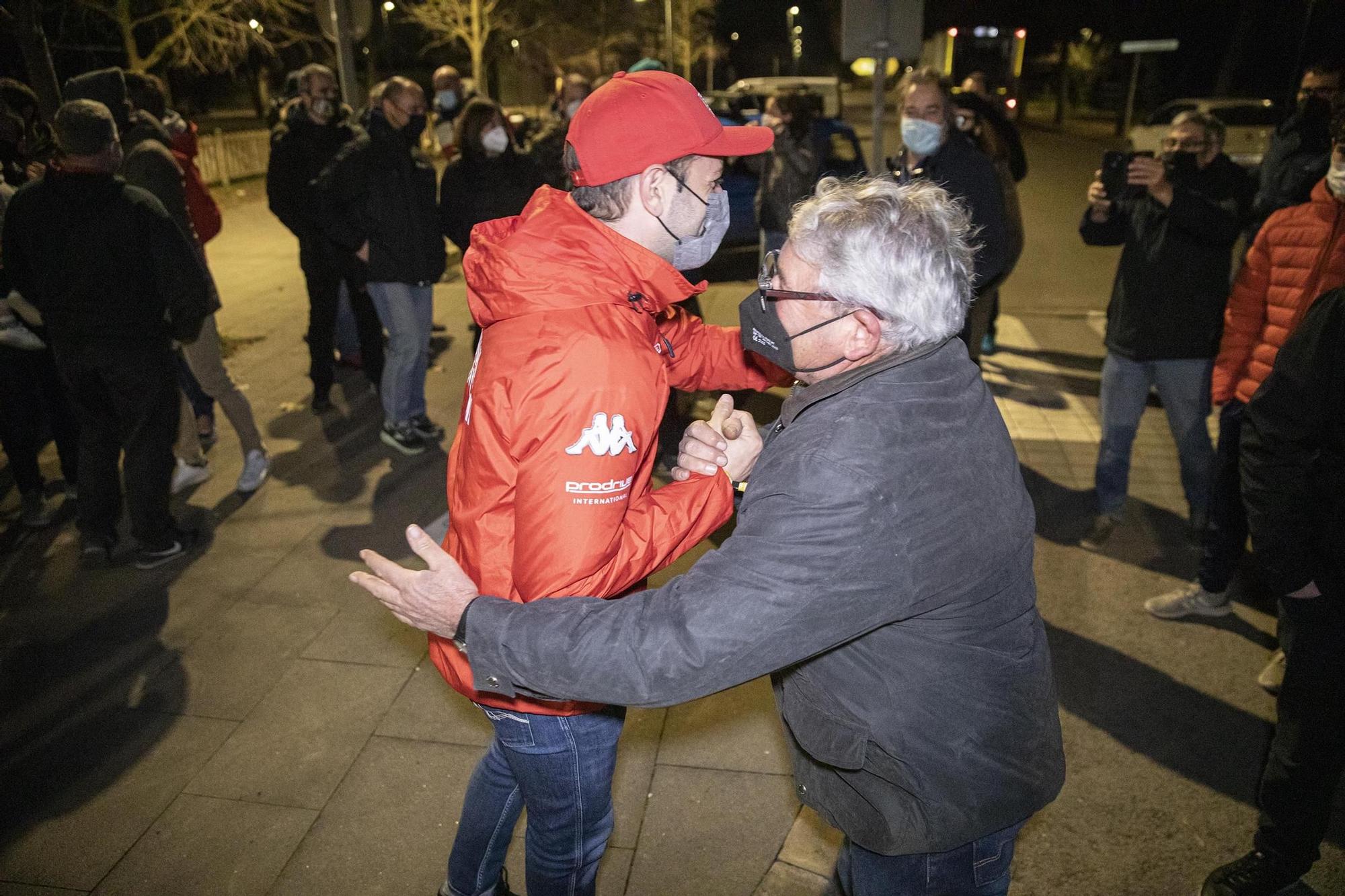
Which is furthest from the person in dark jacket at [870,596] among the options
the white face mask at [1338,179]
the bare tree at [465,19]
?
the bare tree at [465,19]

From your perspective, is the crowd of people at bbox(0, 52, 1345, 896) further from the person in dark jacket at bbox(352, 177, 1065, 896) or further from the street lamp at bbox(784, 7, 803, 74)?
the street lamp at bbox(784, 7, 803, 74)

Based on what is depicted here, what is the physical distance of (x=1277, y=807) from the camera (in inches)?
97.0

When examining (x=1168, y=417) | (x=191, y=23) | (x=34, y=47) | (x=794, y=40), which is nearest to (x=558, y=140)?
(x=34, y=47)

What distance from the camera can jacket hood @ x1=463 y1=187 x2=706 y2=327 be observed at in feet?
5.74

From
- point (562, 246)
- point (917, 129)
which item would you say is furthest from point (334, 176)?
point (562, 246)

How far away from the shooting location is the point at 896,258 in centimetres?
155

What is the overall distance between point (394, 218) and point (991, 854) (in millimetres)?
4916

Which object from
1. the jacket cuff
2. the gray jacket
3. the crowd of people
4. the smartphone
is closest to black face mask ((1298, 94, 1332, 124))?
the smartphone

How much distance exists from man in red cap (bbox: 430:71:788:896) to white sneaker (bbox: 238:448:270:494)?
377cm

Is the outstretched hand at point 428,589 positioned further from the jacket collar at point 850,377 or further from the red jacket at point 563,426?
the jacket collar at point 850,377

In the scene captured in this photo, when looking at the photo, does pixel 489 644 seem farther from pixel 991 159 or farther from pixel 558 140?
pixel 558 140

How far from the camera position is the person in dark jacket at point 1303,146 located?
18.2 ft

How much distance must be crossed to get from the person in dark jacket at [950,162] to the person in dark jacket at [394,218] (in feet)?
9.60

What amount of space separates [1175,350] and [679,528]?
11.5 feet
